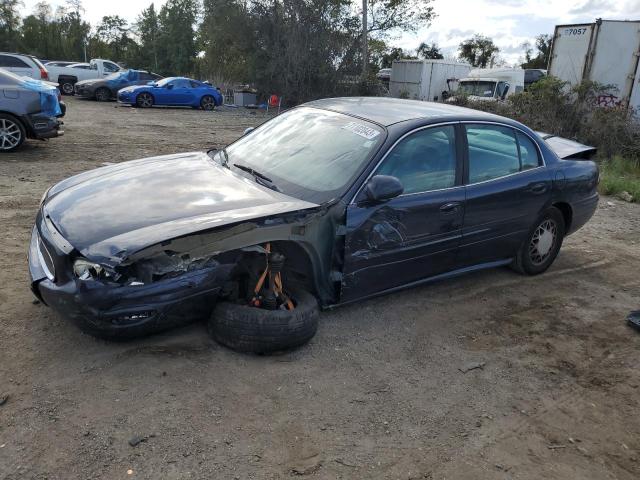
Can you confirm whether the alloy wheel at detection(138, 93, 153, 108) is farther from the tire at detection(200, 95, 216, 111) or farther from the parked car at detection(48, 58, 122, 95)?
the parked car at detection(48, 58, 122, 95)

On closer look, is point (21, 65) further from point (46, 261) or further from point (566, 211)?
point (566, 211)

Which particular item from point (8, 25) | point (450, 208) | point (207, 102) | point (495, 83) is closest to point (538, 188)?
point (450, 208)

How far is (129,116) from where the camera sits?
17.0m

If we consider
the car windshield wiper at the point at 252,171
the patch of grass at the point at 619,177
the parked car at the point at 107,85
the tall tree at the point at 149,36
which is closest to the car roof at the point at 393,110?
the car windshield wiper at the point at 252,171

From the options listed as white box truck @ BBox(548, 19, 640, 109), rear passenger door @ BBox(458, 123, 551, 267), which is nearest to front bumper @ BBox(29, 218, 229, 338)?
rear passenger door @ BBox(458, 123, 551, 267)

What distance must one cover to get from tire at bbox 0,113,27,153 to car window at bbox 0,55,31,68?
8540 mm

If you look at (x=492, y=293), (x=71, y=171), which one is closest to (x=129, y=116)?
(x=71, y=171)

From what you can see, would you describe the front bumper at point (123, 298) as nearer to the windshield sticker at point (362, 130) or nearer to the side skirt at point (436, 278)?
the side skirt at point (436, 278)

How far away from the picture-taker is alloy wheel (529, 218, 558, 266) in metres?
5.06

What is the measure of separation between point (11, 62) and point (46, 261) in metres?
15.7

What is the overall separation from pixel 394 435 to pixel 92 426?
5.19 ft

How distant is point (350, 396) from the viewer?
313 cm

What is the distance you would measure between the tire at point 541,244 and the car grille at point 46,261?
3.98 metres

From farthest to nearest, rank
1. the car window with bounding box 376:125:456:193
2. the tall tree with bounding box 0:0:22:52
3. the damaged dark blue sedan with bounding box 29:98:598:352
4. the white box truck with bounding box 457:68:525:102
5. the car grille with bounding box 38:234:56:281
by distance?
1. the tall tree with bounding box 0:0:22:52
2. the white box truck with bounding box 457:68:525:102
3. the car window with bounding box 376:125:456:193
4. the car grille with bounding box 38:234:56:281
5. the damaged dark blue sedan with bounding box 29:98:598:352
